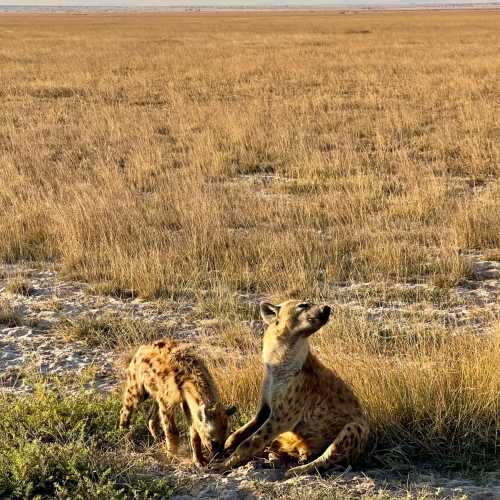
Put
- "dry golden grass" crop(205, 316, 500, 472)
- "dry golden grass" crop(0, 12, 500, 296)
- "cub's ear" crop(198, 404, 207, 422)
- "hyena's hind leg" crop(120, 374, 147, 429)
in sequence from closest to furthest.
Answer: "cub's ear" crop(198, 404, 207, 422) < "dry golden grass" crop(205, 316, 500, 472) < "hyena's hind leg" crop(120, 374, 147, 429) < "dry golden grass" crop(0, 12, 500, 296)

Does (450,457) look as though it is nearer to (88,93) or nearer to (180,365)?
(180,365)

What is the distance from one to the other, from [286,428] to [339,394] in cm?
39

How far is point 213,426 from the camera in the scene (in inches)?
154

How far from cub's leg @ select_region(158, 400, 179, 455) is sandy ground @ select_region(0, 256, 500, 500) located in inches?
5.6

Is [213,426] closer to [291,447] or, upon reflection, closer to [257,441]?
[257,441]

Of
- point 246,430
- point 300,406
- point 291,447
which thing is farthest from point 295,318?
point 291,447

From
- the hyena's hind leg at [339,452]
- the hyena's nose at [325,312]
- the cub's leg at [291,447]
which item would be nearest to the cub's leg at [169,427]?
the cub's leg at [291,447]

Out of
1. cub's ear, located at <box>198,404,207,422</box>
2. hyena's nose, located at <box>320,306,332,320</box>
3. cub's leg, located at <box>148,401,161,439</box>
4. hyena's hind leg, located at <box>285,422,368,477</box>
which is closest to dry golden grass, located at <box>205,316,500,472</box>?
hyena's hind leg, located at <box>285,422,368,477</box>

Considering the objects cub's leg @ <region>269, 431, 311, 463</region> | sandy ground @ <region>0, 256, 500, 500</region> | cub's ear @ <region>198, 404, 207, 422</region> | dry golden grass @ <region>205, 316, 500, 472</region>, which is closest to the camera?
cub's ear @ <region>198, 404, 207, 422</region>

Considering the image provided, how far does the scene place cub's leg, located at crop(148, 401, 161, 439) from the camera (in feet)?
15.2

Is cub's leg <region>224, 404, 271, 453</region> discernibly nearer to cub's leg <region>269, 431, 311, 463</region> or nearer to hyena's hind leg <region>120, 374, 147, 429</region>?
cub's leg <region>269, 431, 311, 463</region>

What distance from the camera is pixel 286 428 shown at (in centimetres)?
406

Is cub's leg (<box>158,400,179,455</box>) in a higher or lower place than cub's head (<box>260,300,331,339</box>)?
lower

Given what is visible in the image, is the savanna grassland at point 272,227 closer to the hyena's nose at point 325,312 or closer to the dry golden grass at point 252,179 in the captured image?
the dry golden grass at point 252,179
